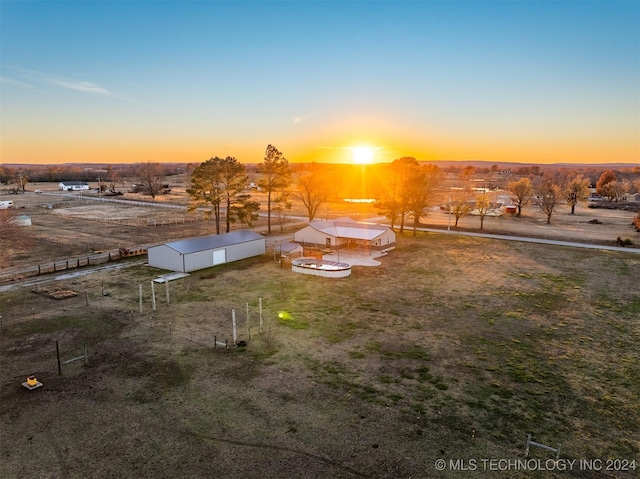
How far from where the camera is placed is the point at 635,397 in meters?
16.8

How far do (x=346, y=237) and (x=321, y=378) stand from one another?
2789 centimetres

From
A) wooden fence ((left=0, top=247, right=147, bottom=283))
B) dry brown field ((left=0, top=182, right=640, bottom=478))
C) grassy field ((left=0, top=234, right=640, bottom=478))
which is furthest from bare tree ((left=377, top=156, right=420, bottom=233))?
wooden fence ((left=0, top=247, right=147, bottom=283))

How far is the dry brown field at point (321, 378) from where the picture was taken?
13.4 metres

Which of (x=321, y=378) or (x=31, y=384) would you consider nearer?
(x=31, y=384)

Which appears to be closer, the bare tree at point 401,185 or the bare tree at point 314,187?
the bare tree at point 401,185

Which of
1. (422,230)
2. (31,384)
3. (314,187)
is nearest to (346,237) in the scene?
(422,230)

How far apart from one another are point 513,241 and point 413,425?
138 feet

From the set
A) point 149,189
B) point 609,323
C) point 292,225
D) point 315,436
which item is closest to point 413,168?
point 292,225

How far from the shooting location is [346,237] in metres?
45.1

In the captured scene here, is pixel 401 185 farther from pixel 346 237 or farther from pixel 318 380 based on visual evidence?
pixel 318 380

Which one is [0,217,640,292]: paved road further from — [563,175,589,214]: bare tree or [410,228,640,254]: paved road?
[563,175,589,214]: bare tree

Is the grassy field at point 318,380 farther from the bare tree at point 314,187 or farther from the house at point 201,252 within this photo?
the bare tree at point 314,187

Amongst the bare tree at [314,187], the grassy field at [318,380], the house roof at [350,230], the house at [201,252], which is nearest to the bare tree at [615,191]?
the bare tree at [314,187]

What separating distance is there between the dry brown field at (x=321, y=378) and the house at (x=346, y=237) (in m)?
11.6
